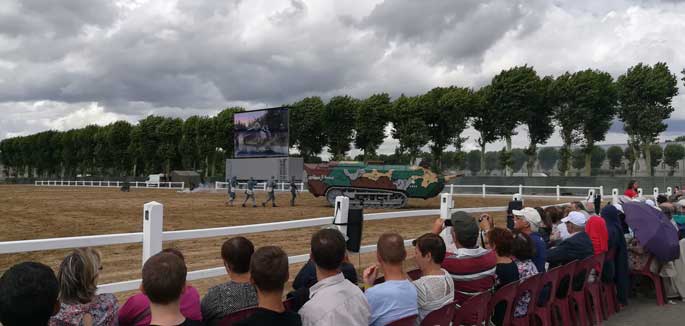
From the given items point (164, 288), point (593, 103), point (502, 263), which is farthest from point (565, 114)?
point (164, 288)

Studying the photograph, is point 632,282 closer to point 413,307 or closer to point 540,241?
point 540,241

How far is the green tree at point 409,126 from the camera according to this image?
156ft

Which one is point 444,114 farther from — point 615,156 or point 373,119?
point 615,156

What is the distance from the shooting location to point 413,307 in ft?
11.7

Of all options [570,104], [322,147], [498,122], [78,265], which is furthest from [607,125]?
[78,265]

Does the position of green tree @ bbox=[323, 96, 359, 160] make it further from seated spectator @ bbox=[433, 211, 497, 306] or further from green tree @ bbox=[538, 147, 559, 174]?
seated spectator @ bbox=[433, 211, 497, 306]

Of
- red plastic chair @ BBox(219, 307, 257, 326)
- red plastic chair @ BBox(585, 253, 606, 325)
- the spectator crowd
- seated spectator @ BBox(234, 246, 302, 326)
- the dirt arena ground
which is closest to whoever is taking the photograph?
the spectator crowd

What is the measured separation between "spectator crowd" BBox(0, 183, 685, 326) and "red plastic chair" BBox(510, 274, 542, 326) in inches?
1.8

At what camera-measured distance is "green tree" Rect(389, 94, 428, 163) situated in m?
47.5

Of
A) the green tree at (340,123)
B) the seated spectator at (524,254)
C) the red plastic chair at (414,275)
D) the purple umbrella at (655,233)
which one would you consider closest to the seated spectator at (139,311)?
the red plastic chair at (414,275)

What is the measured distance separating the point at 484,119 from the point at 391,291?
44.3 meters

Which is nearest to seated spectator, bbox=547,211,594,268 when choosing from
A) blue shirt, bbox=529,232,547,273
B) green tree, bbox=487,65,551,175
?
blue shirt, bbox=529,232,547,273

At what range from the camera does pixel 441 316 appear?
3584 millimetres

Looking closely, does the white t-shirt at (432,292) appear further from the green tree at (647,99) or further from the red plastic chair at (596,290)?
the green tree at (647,99)
